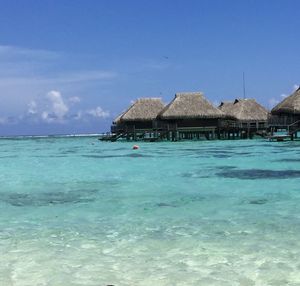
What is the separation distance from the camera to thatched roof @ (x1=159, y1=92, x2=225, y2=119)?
124 ft

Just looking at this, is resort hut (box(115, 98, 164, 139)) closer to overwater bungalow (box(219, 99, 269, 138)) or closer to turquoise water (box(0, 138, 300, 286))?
overwater bungalow (box(219, 99, 269, 138))

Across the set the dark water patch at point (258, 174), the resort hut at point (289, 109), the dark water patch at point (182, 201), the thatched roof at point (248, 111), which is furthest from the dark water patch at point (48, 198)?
the thatched roof at point (248, 111)

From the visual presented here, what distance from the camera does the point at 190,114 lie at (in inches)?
1492

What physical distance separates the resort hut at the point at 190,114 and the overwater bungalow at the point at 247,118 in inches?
71.0

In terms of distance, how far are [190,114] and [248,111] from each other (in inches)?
271

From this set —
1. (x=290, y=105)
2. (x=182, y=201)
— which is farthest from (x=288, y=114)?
(x=182, y=201)

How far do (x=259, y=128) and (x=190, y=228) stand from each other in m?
37.3

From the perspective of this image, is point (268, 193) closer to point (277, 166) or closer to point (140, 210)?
point (140, 210)

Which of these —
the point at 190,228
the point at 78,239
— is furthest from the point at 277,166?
the point at 78,239

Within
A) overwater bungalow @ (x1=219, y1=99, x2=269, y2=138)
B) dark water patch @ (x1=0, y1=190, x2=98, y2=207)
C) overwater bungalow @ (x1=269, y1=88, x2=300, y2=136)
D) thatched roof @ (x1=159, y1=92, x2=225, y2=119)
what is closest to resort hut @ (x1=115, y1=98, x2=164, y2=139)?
thatched roof @ (x1=159, y1=92, x2=225, y2=119)

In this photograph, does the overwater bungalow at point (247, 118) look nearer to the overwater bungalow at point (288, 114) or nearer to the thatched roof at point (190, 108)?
the thatched roof at point (190, 108)

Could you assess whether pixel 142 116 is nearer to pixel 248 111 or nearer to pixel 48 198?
pixel 248 111

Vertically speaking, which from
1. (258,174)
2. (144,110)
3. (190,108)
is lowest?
(258,174)

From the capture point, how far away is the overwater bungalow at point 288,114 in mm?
34250
